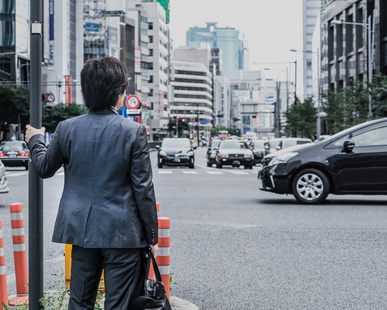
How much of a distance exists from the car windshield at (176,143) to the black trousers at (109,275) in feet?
105

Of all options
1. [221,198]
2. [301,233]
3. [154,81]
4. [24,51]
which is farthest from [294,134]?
[154,81]

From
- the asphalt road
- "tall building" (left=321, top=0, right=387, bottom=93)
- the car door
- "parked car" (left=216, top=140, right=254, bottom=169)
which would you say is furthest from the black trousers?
"tall building" (left=321, top=0, right=387, bottom=93)

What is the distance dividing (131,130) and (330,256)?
4.89 metres

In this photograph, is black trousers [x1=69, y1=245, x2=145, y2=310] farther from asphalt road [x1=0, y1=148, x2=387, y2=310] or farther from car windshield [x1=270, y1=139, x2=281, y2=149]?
car windshield [x1=270, y1=139, x2=281, y2=149]

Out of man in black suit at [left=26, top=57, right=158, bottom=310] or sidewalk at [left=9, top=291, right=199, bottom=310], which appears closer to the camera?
man in black suit at [left=26, top=57, right=158, bottom=310]

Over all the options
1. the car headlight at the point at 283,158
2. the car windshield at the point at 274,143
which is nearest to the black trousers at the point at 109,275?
the car headlight at the point at 283,158

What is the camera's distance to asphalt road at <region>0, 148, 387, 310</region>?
19.7 feet

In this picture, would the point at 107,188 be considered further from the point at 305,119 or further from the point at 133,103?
the point at 305,119

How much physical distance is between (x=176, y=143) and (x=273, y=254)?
2818 centimetres

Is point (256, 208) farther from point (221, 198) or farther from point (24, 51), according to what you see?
point (24, 51)

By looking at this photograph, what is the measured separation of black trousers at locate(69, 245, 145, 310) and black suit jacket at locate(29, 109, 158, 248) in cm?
7

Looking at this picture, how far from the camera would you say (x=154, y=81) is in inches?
6161

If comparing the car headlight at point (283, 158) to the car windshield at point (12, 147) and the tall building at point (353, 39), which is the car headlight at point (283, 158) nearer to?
the car windshield at point (12, 147)

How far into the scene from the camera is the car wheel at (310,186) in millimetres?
13625
